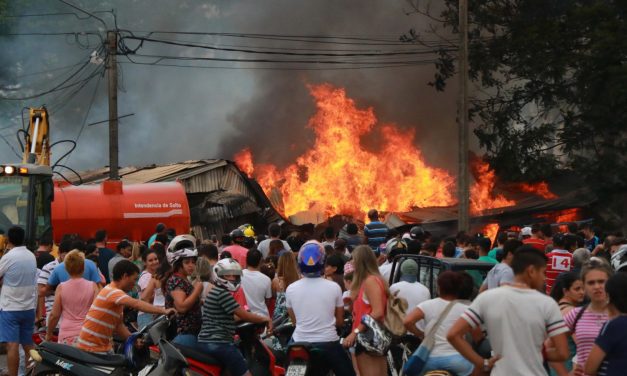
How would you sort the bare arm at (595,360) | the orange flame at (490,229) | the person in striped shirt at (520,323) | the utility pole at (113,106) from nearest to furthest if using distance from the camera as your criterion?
the bare arm at (595,360) → the person in striped shirt at (520,323) → the utility pole at (113,106) → the orange flame at (490,229)

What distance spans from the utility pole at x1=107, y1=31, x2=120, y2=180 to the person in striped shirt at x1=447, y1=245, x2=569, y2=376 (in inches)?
736

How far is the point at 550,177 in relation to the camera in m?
26.3

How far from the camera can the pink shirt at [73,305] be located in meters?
9.98

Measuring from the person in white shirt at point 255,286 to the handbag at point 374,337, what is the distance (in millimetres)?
2249

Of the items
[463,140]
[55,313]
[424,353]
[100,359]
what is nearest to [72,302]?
[55,313]

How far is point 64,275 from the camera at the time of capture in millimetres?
11023

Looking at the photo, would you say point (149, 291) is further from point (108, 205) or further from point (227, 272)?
point (108, 205)

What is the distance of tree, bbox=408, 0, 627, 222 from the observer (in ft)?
75.9

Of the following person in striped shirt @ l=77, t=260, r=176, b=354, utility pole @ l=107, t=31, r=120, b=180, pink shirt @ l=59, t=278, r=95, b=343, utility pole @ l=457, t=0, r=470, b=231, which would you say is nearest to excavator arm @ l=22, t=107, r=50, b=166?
utility pole @ l=107, t=31, r=120, b=180

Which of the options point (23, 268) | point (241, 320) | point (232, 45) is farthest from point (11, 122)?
point (241, 320)

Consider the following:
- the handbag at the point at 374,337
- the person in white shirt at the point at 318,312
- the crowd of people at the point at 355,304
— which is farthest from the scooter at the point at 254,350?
the handbag at the point at 374,337

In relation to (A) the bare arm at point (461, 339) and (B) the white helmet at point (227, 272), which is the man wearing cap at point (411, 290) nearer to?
(B) the white helmet at point (227, 272)

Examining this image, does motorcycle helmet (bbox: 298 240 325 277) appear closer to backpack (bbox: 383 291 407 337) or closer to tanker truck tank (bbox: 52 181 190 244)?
backpack (bbox: 383 291 407 337)

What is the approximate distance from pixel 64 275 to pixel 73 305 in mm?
1054
